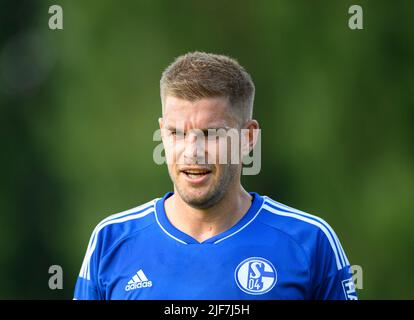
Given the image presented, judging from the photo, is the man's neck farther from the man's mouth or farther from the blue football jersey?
the man's mouth

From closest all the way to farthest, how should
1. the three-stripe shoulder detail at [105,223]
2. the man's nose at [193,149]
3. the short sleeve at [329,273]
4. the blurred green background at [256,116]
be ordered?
the man's nose at [193,149], the short sleeve at [329,273], the three-stripe shoulder detail at [105,223], the blurred green background at [256,116]

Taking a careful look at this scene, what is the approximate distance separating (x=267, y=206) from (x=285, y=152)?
624 cm

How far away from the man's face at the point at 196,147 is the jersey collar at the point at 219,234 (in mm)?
181

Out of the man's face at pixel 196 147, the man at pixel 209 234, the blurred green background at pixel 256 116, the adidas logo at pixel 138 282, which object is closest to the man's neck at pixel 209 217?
the man at pixel 209 234

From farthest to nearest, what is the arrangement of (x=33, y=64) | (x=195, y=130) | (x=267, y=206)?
(x=33, y=64)
(x=267, y=206)
(x=195, y=130)

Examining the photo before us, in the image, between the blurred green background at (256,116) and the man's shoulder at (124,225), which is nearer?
the man's shoulder at (124,225)

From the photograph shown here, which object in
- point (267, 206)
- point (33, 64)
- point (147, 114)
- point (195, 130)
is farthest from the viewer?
point (33, 64)

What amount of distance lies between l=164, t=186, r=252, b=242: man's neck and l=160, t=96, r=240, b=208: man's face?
0.39ft

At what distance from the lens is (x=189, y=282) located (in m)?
3.60

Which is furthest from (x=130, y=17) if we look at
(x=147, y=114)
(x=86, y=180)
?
(x=86, y=180)

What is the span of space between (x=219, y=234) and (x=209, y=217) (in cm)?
9

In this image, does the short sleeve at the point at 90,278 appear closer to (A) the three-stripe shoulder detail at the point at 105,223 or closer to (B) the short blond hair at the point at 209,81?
(A) the three-stripe shoulder detail at the point at 105,223

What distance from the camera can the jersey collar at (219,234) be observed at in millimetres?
3729
